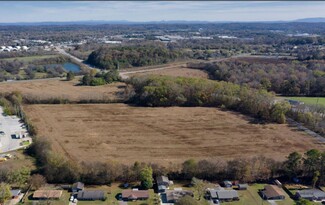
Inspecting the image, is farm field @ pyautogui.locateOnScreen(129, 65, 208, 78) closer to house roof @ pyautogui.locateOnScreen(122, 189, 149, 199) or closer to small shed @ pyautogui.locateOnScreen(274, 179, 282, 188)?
small shed @ pyautogui.locateOnScreen(274, 179, 282, 188)

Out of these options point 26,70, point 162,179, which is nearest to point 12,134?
point 162,179

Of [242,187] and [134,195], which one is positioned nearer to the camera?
[134,195]

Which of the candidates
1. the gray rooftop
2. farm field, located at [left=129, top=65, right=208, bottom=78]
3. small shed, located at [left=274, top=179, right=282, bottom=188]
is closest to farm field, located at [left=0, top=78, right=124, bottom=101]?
farm field, located at [left=129, top=65, right=208, bottom=78]

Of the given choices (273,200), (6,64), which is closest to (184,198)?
(273,200)

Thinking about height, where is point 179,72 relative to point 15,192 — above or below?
above

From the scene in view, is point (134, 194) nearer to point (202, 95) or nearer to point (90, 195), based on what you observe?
point (90, 195)

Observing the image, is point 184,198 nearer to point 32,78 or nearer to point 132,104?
point 132,104

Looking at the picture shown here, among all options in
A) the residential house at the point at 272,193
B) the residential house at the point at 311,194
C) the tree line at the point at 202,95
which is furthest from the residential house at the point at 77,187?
the tree line at the point at 202,95
